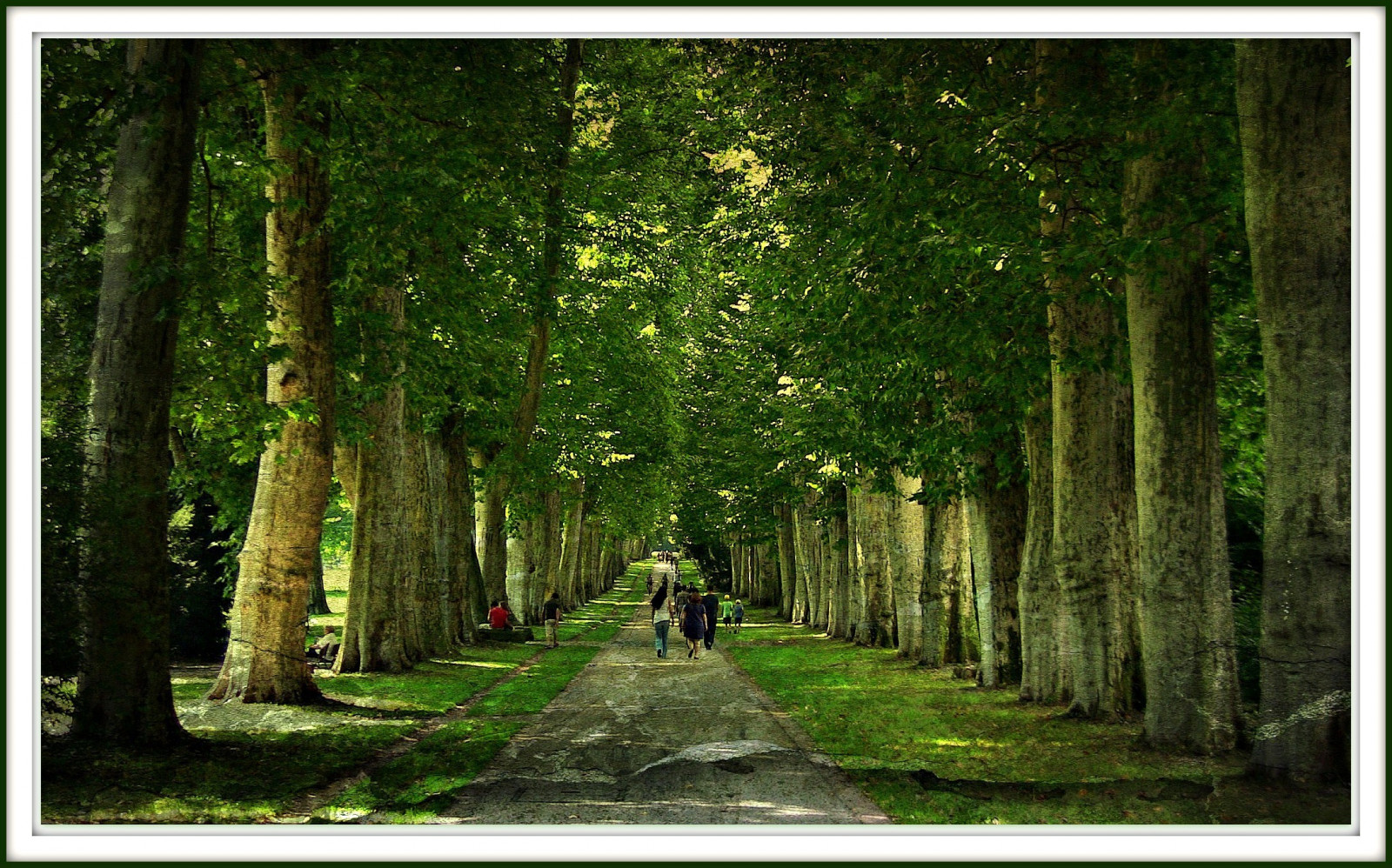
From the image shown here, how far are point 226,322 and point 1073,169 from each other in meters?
9.91

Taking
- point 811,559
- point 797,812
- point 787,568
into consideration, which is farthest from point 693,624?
point 787,568

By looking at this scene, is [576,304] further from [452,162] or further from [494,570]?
[452,162]

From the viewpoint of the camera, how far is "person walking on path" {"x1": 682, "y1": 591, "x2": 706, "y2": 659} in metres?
27.3

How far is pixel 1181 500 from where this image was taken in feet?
34.2

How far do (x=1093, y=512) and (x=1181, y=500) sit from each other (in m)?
2.69

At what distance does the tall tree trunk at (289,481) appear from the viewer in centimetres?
1387

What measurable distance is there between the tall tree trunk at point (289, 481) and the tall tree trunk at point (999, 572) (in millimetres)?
10603

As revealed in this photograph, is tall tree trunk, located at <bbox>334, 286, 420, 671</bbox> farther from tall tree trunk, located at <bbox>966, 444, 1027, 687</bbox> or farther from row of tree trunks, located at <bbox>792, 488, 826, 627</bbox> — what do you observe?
row of tree trunks, located at <bbox>792, 488, 826, 627</bbox>

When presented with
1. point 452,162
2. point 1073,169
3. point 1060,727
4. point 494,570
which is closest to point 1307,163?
point 1073,169

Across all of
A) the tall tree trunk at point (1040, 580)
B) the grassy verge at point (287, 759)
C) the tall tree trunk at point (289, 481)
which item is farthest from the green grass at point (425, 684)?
the tall tree trunk at point (1040, 580)

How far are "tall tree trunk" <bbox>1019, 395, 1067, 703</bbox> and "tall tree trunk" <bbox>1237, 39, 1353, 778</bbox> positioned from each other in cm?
668

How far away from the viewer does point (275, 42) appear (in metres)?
11.3

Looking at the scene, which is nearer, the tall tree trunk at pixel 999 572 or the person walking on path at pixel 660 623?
the tall tree trunk at pixel 999 572

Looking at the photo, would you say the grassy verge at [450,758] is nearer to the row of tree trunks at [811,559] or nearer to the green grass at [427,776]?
the green grass at [427,776]
